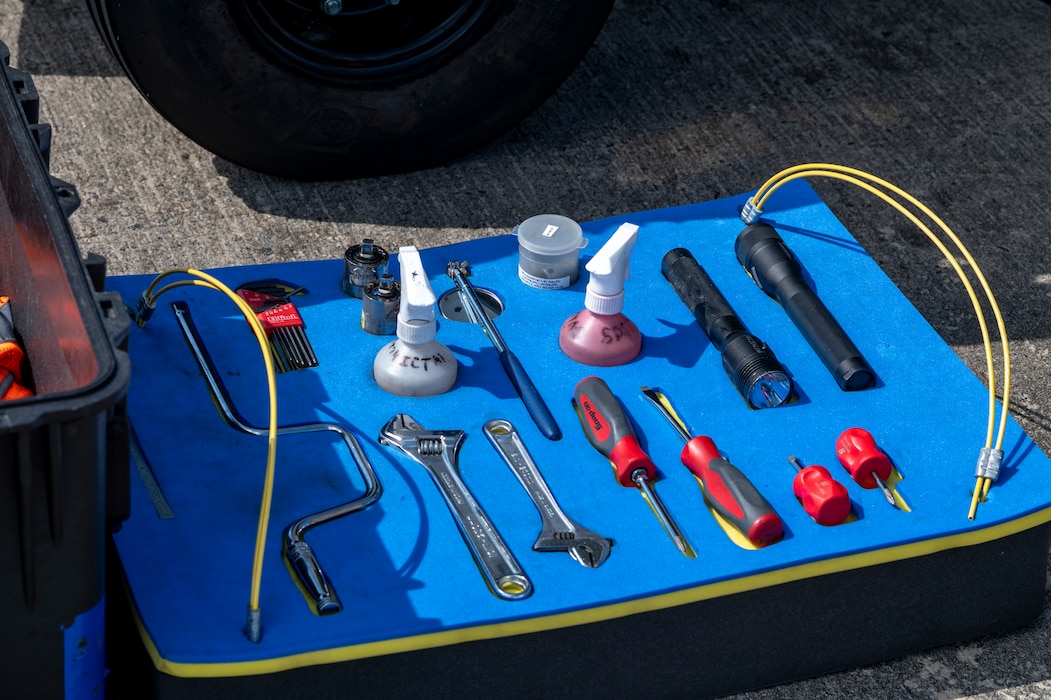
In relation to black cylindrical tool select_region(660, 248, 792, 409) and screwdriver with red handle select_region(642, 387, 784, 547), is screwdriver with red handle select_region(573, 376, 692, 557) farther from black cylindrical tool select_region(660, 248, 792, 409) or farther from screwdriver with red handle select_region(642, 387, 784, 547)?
black cylindrical tool select_region(660, 248, 792, 409)

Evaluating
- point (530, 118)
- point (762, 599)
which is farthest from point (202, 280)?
point (530, 118)

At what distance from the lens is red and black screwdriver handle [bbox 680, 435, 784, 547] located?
1616 mm

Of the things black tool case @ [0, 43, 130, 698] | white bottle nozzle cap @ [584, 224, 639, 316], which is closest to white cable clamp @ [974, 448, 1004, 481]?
white bottle nozzle cap @ [584, 224, 639, 316]

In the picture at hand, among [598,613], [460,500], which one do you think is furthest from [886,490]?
[460,500]

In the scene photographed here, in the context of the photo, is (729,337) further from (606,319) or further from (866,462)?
(866,462)

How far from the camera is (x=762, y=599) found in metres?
Result: 1.61

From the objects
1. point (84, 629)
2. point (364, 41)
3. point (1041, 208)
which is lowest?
point (1041, 208)

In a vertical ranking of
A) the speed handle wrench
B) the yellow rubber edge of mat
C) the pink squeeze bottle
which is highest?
the pink squeeze bottle

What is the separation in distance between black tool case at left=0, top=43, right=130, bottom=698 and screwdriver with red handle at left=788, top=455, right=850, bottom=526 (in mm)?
833

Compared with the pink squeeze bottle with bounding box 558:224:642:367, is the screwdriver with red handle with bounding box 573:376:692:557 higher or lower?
lower

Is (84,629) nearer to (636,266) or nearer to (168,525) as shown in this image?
(168,525)

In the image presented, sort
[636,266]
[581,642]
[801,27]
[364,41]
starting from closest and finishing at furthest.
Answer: [581,642], [636,266], [364,41], [801,27]

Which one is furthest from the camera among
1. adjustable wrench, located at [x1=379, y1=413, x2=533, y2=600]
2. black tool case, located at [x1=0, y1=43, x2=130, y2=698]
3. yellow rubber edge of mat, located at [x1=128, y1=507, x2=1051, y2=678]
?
adjustable wrench, located at [x1=379, y1=413, x2=533, y2=600]

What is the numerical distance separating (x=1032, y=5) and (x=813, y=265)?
1518 millimetres
